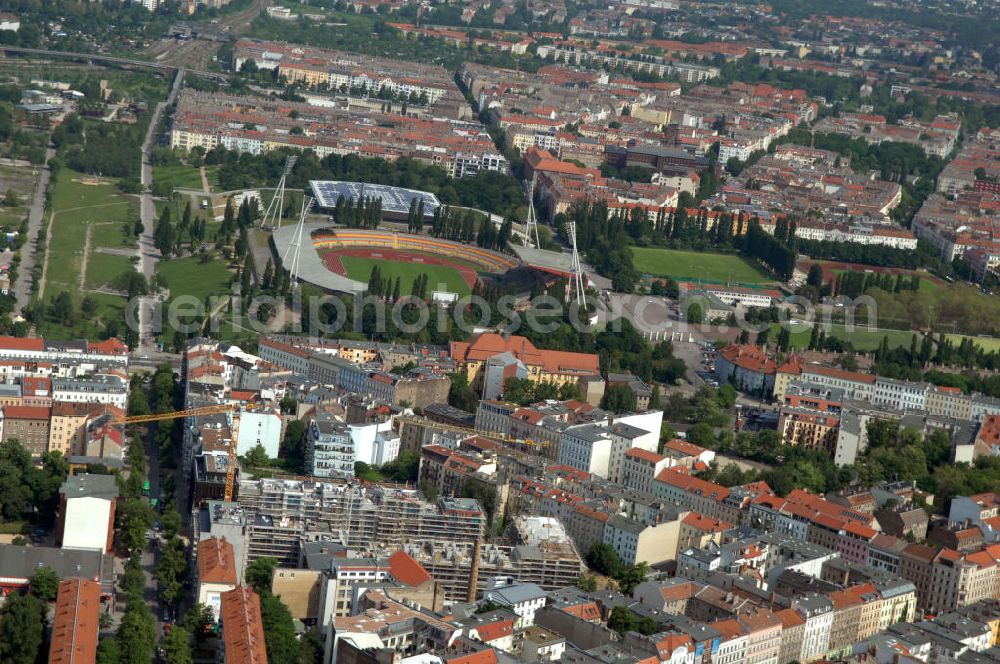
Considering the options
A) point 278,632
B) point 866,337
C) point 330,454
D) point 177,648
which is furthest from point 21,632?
point 866,337

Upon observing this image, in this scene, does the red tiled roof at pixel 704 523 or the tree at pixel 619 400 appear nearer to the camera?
the red tiled roof at pixel 704 523

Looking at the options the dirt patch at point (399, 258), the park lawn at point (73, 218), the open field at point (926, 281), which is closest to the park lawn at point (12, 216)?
the park lawn at point (73, 218)

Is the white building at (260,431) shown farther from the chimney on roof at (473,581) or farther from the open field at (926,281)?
the open field at (926,281)

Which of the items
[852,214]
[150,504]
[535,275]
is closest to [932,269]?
[852,214]

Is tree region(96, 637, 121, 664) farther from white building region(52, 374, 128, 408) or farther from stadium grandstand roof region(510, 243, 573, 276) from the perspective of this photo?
stadium grandstand roof region(510, 243, 573, 276)

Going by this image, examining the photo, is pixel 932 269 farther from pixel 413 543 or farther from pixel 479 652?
pixel 479 652

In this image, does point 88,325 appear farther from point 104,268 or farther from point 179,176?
point 179,176
